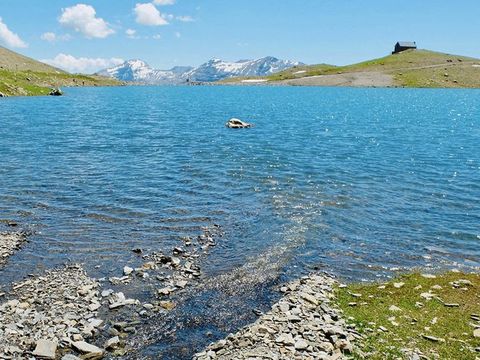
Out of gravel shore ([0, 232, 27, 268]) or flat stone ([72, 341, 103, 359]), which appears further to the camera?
gravel shore ([0, 232, 27, 268])

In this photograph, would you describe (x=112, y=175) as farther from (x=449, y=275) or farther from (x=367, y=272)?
(x=449, y=275)

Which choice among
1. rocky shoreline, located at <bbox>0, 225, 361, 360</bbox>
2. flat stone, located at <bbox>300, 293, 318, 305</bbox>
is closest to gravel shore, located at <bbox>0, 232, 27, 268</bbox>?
rocky shoreline, located at <bbox>0, 225, 361, 360</bbox>

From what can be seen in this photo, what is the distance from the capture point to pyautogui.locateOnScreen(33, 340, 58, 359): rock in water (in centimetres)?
1423

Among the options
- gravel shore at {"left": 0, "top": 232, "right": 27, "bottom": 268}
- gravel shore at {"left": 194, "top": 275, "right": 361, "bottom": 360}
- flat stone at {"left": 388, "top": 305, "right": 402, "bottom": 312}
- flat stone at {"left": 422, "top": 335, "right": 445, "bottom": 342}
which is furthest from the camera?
gravel shore at {"left": 0, "top": 232, "right": 27, "bottom": 268}

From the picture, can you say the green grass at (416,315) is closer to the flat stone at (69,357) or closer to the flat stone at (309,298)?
the flat stone at (309,298)

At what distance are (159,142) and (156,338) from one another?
161ft

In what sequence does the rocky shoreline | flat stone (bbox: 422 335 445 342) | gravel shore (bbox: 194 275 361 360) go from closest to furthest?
gravel shore (bbox: 194 275 361 360) < the rocky shoreline < flat stone (bbox: 422 335 445 342)

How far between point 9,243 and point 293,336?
18.3m

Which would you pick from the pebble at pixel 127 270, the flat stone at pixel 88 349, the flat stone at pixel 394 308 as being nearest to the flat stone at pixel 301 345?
the flat stone at pixel 394 308

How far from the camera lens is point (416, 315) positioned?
16.9 metres

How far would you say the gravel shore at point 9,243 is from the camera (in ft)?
74.1

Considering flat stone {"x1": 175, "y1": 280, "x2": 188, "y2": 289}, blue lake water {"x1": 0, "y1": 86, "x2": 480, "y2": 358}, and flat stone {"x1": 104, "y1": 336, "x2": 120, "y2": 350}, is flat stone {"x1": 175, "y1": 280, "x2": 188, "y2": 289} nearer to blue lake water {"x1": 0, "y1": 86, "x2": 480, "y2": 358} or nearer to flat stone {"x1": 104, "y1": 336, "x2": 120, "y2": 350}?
blue lake water {"x1": 0, "y1": 86, "x2": 480, "y2": 358}

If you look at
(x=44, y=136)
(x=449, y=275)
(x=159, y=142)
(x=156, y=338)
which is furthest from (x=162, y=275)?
(x=44, y=136)

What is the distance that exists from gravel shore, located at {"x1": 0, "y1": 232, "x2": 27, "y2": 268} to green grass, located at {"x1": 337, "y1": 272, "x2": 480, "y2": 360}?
18.2 metres
